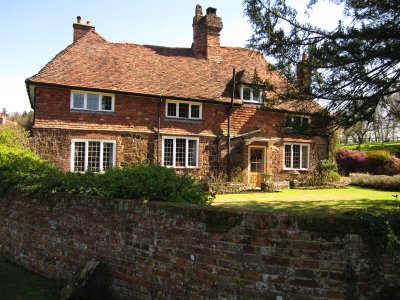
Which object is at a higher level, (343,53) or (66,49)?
(66,49)

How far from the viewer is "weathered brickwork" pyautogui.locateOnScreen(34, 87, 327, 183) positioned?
17.8 m

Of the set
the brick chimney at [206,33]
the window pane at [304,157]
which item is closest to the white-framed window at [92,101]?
the brick chimney at [206,33]

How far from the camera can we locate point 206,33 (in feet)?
79.9

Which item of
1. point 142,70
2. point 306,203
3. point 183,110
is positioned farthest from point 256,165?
point 142,70

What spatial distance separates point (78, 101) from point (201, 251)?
51.3ft

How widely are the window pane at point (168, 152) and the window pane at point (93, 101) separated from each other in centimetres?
435

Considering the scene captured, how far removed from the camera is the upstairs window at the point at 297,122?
366 inches

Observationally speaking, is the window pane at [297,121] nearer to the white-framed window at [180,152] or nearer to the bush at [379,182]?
the white-framed window at [180,152]

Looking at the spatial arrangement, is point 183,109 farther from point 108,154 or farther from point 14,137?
point 14,137

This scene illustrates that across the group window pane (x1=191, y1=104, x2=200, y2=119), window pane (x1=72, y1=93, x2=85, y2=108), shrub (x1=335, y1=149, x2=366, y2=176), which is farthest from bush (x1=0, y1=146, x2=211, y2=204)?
shrub (x1=335, y1=149, x2=366, y2=176)

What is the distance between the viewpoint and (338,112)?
350 inches

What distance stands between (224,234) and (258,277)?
27.6 inches

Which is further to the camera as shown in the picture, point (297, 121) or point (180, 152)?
point (180, 152)

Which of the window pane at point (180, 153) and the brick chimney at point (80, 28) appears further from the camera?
the brick chimney at point (80, 28)
